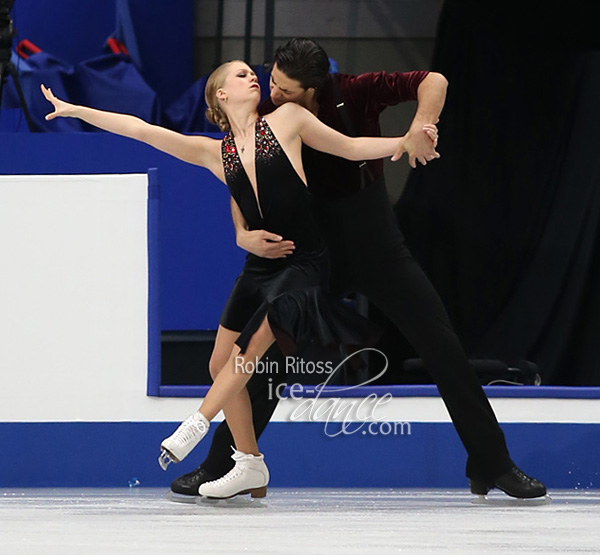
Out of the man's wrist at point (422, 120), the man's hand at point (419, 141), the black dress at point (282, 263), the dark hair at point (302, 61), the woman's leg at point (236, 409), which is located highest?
the dark hair at point (302, 61)

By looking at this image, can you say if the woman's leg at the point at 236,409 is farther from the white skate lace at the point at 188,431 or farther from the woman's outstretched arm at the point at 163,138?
the woman's outstretched arm at the point at 163,138

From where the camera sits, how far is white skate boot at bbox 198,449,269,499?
7.96 feet

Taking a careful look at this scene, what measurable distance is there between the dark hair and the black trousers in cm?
31

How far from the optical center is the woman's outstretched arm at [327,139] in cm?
249

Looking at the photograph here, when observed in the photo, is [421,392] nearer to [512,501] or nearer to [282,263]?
[512,501]

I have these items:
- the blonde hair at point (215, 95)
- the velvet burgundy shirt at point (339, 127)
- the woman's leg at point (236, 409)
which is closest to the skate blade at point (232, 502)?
the woman's leg at point (236, 409)

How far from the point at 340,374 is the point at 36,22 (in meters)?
2.47

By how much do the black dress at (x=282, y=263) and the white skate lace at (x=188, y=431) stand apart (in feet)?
0.65

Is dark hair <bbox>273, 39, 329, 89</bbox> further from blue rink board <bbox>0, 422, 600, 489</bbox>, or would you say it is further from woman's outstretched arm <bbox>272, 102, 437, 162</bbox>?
blue rink board <bbox>0, 422, 600, 489</bbox>

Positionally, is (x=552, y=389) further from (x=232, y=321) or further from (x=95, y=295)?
(x=95, y=295)

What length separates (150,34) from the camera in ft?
17.5

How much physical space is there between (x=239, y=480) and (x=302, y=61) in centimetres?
95

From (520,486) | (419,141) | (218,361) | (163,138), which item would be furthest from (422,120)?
(520,486)

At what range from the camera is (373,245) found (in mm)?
2639
